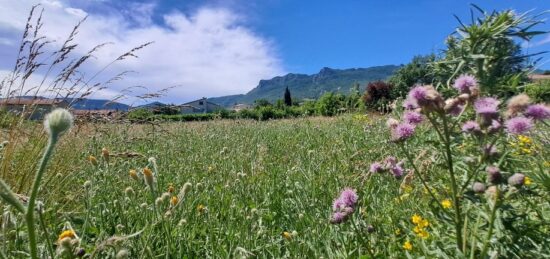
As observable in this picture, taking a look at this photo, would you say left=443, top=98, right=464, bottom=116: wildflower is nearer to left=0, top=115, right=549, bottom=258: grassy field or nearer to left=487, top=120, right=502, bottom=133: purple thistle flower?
left=487, top=120, right=502, bottom=133: purple thistle flower

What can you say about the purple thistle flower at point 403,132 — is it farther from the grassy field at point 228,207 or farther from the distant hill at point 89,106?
the distant hill at point 89,106

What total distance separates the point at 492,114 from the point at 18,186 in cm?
257

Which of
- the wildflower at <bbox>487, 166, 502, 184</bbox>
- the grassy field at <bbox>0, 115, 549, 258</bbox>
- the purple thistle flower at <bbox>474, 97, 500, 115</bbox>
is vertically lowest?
the grassy field at <bbox>0, 115, 549, 258</bbox>

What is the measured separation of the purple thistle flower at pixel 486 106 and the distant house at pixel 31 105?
3.08 metres

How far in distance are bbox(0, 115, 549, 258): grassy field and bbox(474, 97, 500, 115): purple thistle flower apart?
1.12ft

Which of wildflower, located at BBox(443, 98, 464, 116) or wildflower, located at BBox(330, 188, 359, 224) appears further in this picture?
wildflower, located at BBox(330, 188, 359, 224)

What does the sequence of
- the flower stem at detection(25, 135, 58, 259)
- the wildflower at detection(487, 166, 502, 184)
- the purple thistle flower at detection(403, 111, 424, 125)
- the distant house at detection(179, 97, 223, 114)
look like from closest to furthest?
the flower stem at detection(25, 135, 58, 259) < the wildflower at detection(487, 166, 502, 184) < the purple thistle flower at detection(403, 111, 424, 125) < the distant house at detection(179, 97, 223, 114)

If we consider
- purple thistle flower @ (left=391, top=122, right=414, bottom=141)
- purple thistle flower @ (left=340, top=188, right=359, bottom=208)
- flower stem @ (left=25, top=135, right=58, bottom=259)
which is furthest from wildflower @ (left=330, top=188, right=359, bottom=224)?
flower stem @ (left=25, top=135, right=58, bottom=259)

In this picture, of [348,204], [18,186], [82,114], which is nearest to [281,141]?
[82,114]

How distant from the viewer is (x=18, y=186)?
246 cm

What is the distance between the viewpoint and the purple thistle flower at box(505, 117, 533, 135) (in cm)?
101

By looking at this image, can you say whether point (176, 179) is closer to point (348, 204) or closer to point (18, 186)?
point (18, 186)

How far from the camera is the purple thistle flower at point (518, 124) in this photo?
101 centimetres

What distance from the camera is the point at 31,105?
3193 millimetres
